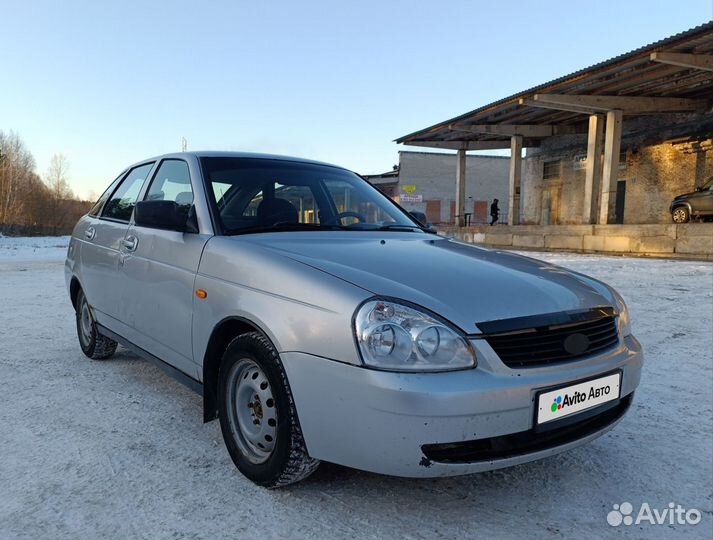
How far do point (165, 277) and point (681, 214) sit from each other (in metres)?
16.5

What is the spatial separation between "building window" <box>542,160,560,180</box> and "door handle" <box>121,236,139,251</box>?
23.6 metres

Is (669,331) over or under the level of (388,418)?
under

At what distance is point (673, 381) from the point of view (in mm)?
3680

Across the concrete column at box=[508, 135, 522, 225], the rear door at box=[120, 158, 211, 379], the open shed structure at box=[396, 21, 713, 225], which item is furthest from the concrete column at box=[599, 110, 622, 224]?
the rear door at box=[120, 158, 211, 379]

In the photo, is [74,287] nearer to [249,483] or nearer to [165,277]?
[165,277]

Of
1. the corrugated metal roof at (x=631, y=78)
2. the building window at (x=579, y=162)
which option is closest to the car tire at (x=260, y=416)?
the corrugated metal roof at (x=631, y=78)

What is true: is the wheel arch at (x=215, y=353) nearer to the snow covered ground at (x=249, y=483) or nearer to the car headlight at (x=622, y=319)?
the snow covered ground at (x=249, y=483)

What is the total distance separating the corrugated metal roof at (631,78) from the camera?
1162 centimetres

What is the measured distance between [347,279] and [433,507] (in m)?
0.99

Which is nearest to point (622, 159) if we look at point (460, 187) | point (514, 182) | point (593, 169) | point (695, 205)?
point (514, 182)

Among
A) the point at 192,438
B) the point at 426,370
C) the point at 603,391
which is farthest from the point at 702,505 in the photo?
the point at 192,438

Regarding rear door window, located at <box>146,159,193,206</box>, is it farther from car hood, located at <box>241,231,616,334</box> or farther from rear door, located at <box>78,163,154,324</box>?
car hood, located at <box>241,231,616,334</box>

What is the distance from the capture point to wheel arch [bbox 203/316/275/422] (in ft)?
7.47

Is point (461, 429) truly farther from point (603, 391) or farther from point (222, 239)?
point (222, 239)
